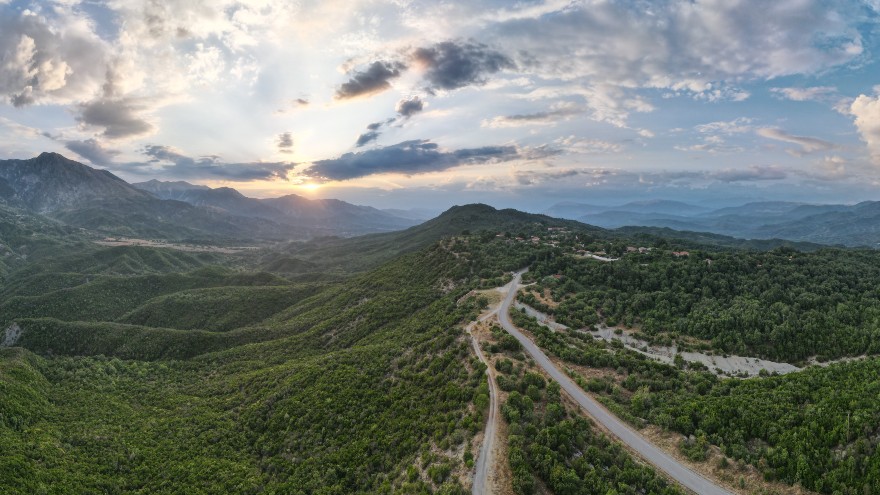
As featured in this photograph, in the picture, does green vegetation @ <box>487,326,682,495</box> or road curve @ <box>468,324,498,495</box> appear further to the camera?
green vegetation @ <box>487,326,682,495</box>

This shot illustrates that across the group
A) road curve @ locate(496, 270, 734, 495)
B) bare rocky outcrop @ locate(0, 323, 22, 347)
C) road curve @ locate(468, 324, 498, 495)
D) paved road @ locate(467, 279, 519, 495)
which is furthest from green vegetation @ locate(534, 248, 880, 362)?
bare rocky outcrop @ locate(0, 323, 22, 347)

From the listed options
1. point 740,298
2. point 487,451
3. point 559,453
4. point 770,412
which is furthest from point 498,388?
point 740,298

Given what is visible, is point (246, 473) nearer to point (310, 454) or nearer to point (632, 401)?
point (310, 454)

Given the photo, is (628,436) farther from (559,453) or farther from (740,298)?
(740,298)

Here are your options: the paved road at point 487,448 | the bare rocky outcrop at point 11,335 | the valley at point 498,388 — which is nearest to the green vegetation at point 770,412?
the valley at point 498,388

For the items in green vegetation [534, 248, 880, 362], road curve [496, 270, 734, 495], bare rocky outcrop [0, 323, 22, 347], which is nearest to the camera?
road curve [496, 270, 734, 495]

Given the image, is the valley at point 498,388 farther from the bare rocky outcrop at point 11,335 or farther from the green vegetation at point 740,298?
the bare rocky outcrop at point 11,335

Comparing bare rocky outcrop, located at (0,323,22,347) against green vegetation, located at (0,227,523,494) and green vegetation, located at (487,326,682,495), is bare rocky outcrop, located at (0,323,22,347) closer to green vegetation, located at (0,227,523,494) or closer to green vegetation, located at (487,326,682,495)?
green vegetation, located at (0,227,523,494)

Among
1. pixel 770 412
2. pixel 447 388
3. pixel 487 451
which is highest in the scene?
pixel 770 412

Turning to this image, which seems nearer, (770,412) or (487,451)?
(487,451)

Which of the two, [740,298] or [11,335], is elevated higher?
[740,298]
